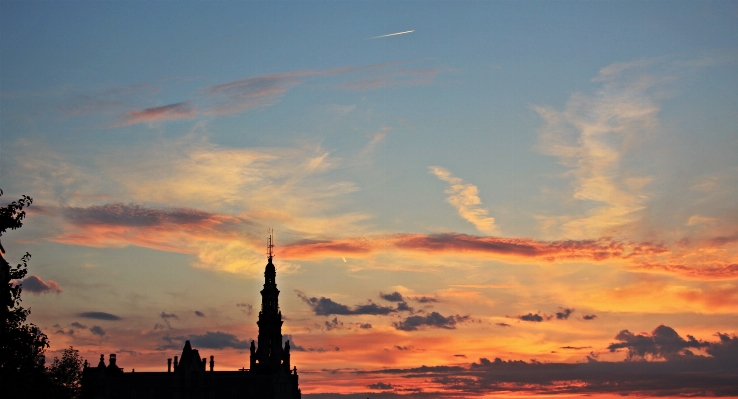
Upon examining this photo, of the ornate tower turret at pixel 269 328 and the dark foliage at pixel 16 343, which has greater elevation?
the ornate tower turret at pixel 269 328

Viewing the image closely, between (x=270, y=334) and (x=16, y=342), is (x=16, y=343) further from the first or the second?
(x=270, y=334)

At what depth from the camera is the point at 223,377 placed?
18200 centimetres

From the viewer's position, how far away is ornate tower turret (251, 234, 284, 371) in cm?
17575

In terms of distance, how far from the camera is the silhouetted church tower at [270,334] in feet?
577

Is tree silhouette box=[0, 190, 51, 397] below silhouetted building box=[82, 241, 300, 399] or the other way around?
below

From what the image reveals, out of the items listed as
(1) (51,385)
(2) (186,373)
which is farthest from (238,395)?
(1) (51,385)

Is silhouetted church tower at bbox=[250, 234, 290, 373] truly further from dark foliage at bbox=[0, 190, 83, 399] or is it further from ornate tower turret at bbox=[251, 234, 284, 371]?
dark foliage at bbox=[0, 190, 83, 399]

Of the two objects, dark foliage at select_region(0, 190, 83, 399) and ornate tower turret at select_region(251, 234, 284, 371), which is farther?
ornate tower turret at select_region(251, 234, 284, 371)

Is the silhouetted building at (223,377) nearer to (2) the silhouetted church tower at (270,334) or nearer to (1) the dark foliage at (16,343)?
(2) the silhouetted church tower at (270,334)

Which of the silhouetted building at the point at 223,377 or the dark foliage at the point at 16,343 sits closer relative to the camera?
the dark foliage at the point at 16,343

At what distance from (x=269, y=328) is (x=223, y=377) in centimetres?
1590

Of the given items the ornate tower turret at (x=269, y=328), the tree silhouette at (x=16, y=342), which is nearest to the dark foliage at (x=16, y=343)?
the tree silhouette at (x=16, y=342)

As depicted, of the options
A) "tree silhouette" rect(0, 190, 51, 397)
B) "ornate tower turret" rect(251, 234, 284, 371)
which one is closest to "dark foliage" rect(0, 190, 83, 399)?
"tree silhouette" rect(0, 190, 51, 397)

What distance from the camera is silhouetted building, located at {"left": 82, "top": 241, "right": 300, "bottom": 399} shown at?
17762 cm
